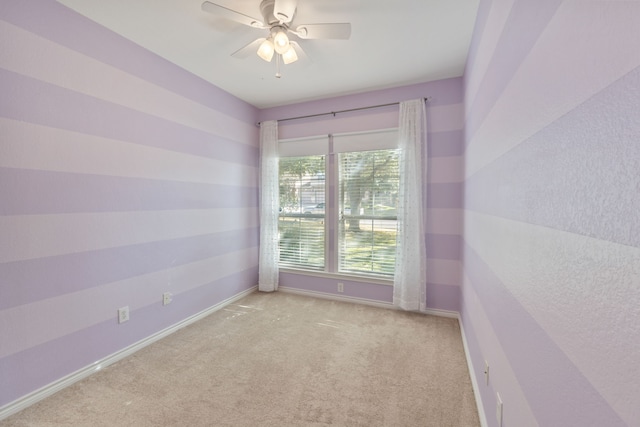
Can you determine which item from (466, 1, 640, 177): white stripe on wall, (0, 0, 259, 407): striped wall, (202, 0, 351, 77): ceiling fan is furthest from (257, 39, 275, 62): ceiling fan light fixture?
(466, 1, 640, 177): white stripe on wall

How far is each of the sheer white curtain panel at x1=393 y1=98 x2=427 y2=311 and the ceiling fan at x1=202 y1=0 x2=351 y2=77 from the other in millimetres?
1445

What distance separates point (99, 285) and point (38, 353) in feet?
1.68

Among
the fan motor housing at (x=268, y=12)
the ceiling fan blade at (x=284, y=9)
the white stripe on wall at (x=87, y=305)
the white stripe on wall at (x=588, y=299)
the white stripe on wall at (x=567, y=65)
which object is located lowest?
the white stripe on wall at (x=87, y=305)

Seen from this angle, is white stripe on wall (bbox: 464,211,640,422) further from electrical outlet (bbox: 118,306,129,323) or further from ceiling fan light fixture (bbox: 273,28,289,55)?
electrical outlet (bbox: 118,306,129,323)

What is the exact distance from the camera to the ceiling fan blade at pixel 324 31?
183 cm

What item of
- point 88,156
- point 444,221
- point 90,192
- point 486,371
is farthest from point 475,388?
point 88,156

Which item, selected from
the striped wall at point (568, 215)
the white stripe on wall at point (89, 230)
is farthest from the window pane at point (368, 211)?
the striped wall at point (568, 215)

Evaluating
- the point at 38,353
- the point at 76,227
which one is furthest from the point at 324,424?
the point at 76,227

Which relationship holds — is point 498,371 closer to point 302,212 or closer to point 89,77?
point 302,212

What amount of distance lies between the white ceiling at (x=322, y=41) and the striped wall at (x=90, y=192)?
0.81 feet

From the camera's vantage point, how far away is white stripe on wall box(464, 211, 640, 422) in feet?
1.48

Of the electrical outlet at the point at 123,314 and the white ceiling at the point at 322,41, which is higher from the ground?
the white ceiling at the point at 322,41

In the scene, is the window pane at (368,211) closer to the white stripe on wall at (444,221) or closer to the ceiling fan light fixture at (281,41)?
the white stripe on wall at (444,221)

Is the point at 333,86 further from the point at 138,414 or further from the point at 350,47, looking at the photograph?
the point at 138,414
